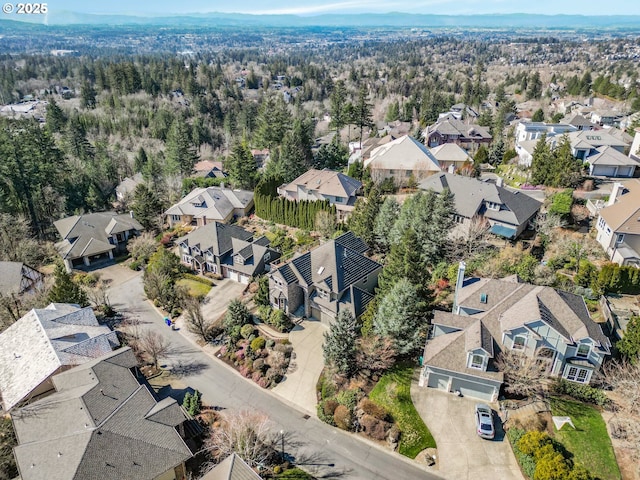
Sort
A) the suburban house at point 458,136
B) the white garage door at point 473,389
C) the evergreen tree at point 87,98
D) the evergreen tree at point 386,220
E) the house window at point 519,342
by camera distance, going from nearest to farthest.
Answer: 1. the white garage door at point 473,389
2. the house window at point 519,342
3. the evergreen tree at point 386,220
4. the suburban house at point 458,136
5. the evergreen tree at point 87,98

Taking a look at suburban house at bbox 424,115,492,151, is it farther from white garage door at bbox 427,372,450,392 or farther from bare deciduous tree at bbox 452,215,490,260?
white garage door at bbox 427,372,450,392

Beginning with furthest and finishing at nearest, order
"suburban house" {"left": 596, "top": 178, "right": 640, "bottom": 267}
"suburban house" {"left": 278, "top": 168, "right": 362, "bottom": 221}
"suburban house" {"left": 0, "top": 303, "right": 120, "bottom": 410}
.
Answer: "suburban house" {"left": 278, "top": 168, "right": 362, "bottom": 221}, "suburban house" {"left": 596, "top": 178, "right": 640, "bottom": 267}, "suburban house" {"left": 0, "top": 303, "right": 120, "bottom": 410}

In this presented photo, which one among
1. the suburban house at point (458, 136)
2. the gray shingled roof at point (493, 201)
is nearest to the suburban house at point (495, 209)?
the gray shingled roof at point (493, 201)

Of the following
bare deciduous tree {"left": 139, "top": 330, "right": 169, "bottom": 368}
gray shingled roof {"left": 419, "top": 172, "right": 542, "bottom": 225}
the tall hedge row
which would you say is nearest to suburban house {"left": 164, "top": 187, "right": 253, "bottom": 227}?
the tall hedge row

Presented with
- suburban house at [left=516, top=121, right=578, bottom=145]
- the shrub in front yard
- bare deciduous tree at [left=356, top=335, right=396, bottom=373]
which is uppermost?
suburban house at [left=516, top=121, right=578, bottom=145]

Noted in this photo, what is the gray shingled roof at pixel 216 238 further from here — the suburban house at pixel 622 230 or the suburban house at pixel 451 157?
the suburban house at pixel 622 230

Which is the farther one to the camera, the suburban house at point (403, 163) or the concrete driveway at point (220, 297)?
the suburban house at point (403, 163)
